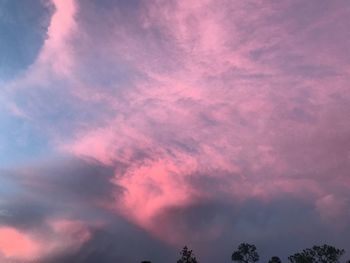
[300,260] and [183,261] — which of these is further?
[300,260]

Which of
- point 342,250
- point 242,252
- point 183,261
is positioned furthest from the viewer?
point 242,252

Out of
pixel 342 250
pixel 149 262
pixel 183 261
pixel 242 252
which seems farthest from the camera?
pixel 242 252

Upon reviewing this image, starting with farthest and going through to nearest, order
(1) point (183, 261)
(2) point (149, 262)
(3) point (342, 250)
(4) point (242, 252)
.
→ (4) point (242, 252), (3) point (342, 250), (2) point (149, 262), (1) point (183, 261)

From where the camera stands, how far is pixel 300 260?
120000mm

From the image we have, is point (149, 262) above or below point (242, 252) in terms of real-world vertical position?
below

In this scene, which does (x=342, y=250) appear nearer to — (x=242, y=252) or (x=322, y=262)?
(x=322, y=262)

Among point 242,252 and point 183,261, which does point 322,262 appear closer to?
point 242,252

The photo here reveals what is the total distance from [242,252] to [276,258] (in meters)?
11.3

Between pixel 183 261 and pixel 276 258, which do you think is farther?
pixel 276 258

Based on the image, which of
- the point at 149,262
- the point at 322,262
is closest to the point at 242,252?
the point at 322,262

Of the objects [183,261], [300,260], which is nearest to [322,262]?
[300,260]

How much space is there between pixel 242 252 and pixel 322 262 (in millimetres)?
Answer: 24541

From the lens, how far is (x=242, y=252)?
128m

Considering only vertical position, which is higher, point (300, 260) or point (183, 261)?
point (300, 260)
